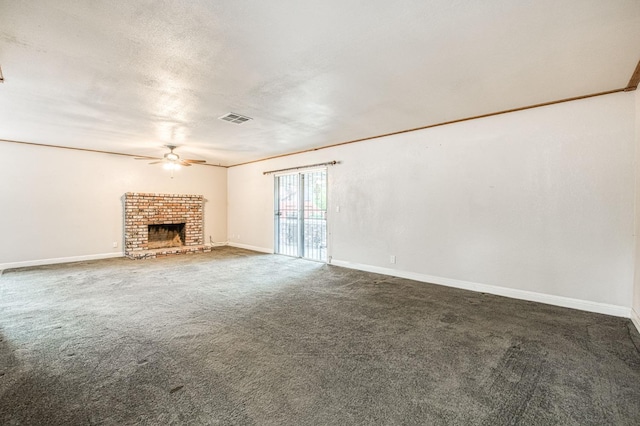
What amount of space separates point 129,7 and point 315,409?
111 inches

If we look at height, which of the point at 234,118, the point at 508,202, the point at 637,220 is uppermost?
the point at 234,118

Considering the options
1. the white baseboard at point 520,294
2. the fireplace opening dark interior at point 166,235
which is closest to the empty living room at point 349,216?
the white baseboard at point 520,294

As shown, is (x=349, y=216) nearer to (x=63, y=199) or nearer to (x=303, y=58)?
(x=303, y=58)

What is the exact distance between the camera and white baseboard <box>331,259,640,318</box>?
3.25 m

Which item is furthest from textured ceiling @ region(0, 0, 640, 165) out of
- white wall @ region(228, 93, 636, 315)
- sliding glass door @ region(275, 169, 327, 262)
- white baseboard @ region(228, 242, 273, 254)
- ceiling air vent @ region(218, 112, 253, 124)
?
white baseboard @ region(228, 242, 273, 254)

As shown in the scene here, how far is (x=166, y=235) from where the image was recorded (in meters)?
7.77

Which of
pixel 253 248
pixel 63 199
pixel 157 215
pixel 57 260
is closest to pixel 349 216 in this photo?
pixel 253 248

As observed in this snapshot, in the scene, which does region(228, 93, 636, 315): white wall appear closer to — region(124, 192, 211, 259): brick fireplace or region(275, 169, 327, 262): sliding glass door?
region(275, 169, 327, 262): sliding glass door

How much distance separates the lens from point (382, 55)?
2.49 m

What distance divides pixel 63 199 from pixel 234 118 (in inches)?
189

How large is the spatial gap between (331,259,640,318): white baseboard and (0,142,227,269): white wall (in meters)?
6.19

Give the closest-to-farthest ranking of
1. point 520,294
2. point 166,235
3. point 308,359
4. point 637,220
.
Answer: point 308,359, point 637,220, point 520,294, point 166,235

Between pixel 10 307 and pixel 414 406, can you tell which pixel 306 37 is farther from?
pixel 10 307

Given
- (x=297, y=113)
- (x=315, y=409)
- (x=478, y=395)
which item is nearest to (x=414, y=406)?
(x=478, y=395)
